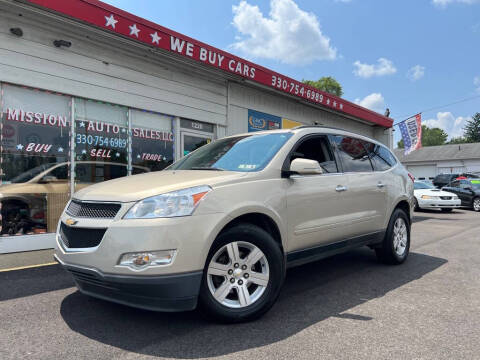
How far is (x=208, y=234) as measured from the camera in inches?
109

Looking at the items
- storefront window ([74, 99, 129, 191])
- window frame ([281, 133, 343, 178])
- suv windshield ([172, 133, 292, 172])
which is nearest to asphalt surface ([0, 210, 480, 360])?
window frame ([281, 133, 343, 178])

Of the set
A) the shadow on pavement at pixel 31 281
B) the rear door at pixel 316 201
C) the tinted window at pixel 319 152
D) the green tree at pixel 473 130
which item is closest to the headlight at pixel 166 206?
the rear door at pixel 316 201

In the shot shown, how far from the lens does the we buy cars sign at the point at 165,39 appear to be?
5.92m

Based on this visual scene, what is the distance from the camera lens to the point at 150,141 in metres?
7.88

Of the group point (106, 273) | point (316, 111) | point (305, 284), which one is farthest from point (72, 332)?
point (316, 111)

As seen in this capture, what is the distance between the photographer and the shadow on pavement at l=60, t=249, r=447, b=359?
2660 mm

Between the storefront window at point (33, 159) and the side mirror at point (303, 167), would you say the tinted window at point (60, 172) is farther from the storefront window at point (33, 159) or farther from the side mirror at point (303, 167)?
the side mirror at point (303, 167)

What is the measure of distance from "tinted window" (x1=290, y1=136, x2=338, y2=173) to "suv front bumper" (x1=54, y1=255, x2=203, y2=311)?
1.93 meters

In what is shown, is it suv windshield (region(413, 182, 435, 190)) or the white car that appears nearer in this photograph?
the white car

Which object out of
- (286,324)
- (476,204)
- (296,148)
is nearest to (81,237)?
(286,324)

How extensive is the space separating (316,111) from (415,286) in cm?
950

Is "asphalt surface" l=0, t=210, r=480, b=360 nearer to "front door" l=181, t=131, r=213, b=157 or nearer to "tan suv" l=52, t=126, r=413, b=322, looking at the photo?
"tan suv" l=52, t=126, r=413, b=322

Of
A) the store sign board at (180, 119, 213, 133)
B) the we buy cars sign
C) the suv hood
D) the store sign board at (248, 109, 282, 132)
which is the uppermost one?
the we buy cars sign

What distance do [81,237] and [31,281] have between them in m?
1.98
